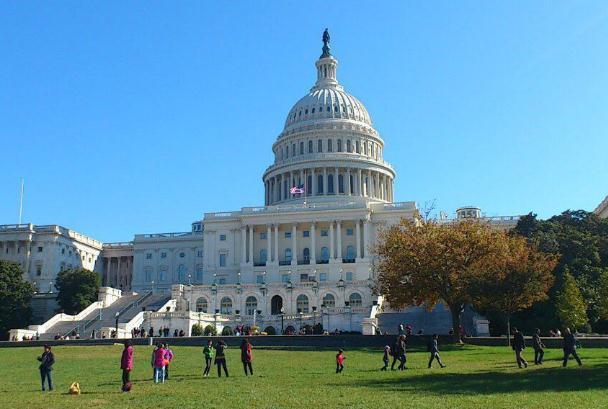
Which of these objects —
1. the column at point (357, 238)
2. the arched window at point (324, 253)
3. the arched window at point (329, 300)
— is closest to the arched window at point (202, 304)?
the arched window at point (329, 300)

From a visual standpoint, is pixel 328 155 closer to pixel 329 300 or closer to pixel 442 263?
pixel 329 300

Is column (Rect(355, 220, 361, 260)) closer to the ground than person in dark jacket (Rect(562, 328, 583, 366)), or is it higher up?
higher up

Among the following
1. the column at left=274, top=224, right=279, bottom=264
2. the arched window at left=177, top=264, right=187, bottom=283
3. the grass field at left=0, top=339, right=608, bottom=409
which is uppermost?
the column at left=274, top=224, right=279, bottom=264

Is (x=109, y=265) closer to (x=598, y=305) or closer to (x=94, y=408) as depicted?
(x=598, y=305)

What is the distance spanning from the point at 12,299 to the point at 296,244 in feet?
138

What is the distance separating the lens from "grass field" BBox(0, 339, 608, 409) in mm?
21406

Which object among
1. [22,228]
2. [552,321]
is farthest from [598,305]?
[22,228]

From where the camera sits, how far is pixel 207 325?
252 ft

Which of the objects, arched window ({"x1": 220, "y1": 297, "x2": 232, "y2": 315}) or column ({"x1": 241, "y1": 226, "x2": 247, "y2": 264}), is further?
column ({"x1": 241, "y1": 226, "x2": 247, "y2": 264})

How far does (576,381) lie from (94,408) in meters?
16.1

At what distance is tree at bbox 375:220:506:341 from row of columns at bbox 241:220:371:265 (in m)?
54.5

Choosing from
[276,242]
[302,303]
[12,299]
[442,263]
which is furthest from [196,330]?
[276,242]

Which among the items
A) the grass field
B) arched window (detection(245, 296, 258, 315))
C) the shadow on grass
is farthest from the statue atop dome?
the shadow on grass

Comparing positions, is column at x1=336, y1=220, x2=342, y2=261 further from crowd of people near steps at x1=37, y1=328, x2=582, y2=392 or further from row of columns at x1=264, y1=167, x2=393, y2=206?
crowd of people near steps at x1=37, y1=328, x2=582, y2=392
